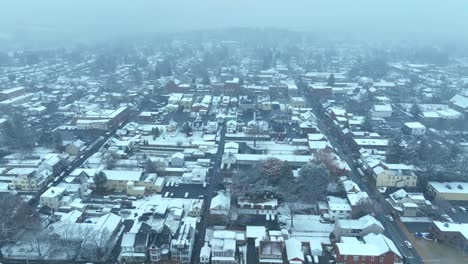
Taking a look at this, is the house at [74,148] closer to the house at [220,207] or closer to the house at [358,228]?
the house at [220,207]

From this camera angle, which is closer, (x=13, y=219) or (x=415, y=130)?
(x=13, y=219)

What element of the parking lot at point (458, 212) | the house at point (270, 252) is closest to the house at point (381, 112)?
the parking lot at point (458, 212)

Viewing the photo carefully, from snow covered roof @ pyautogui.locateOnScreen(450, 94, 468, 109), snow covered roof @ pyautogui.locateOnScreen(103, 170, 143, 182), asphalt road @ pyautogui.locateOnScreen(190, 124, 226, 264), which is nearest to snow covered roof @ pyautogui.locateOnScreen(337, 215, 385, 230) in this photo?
asphalt road @ pyautogui.locateOnScreen(190, 124, 226, 264)

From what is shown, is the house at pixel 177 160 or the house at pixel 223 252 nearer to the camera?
the house at pixel 223 252

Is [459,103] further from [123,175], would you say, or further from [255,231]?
[123,175]

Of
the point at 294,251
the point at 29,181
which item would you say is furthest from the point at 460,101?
the point at 29,181

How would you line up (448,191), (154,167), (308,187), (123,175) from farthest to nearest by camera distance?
(154,167)
(123,175)
(448,191)
(308,187)
